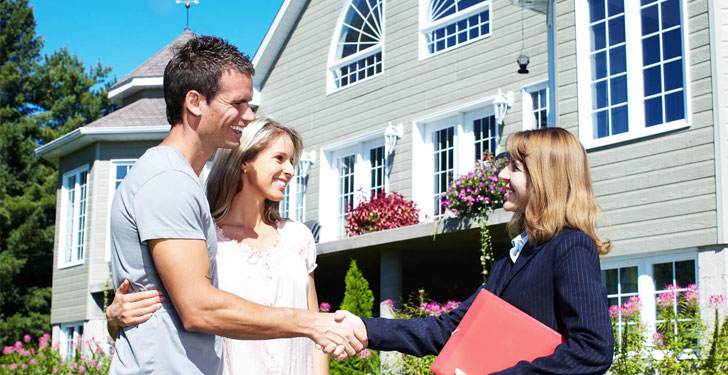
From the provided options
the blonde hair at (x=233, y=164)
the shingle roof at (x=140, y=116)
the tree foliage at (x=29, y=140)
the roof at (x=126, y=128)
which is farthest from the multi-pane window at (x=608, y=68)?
the tree foliage at (x=29, y=140)

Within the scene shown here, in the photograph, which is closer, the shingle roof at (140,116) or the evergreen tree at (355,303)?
the evergreen tree at (355,303)

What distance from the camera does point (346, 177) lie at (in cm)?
1333

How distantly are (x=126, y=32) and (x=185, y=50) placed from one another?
51.4 metres

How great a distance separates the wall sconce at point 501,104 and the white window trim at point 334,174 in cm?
256

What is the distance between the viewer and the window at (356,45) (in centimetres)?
1308

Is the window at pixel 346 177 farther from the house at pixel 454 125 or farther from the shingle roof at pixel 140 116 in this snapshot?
the shingle roof at pixel 140 116

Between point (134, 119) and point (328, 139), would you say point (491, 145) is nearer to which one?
point (328, 139)

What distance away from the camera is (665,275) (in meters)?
7.86

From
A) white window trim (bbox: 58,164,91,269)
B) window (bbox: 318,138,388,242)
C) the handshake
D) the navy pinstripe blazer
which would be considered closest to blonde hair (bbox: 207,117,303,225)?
the handshake

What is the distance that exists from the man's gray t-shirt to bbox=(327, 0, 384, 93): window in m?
10.8

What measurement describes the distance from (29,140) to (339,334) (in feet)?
96.9

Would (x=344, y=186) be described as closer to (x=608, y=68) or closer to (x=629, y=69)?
(x=608, y=68)

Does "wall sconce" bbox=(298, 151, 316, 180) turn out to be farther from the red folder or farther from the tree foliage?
the tree foliage

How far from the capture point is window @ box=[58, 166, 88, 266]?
16.6 meters
